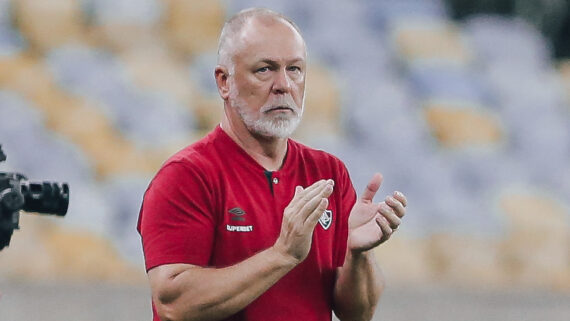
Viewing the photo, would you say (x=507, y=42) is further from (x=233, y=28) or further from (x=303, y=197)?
(x=303, y=197)

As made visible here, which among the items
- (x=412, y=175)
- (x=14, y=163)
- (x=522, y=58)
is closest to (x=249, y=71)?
(x=14, y=163)

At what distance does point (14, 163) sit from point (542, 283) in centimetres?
228

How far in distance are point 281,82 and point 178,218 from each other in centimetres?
35

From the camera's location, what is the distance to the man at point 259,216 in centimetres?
225

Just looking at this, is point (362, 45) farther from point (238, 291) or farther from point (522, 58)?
point (238, 291)

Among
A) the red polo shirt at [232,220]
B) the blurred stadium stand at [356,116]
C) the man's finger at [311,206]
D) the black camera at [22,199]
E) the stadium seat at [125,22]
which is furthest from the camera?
the stadium seat at [125,22]

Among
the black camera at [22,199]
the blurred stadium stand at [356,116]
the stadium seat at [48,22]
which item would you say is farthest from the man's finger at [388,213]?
the stadium seat at [48,22]

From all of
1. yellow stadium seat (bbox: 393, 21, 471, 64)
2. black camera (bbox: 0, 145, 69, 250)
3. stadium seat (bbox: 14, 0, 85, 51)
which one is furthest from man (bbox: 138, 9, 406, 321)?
yellow stadium seat (bbox: 393, 21, 471, 64)

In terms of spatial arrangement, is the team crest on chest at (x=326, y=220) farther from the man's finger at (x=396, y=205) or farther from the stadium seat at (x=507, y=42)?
the stadium seat at (x=507, y=42)

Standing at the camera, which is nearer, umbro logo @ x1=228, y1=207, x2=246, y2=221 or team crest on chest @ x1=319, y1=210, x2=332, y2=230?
umbro logo @ x1=228, y1=207, x2=246, y2=221

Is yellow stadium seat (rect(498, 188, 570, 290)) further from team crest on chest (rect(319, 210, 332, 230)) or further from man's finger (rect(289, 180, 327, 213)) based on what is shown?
man's finger (rect(289, 180, 327, 213))

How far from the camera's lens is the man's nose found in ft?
7.81

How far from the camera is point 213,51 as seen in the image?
19.6ft

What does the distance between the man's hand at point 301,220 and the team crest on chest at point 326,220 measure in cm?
24
